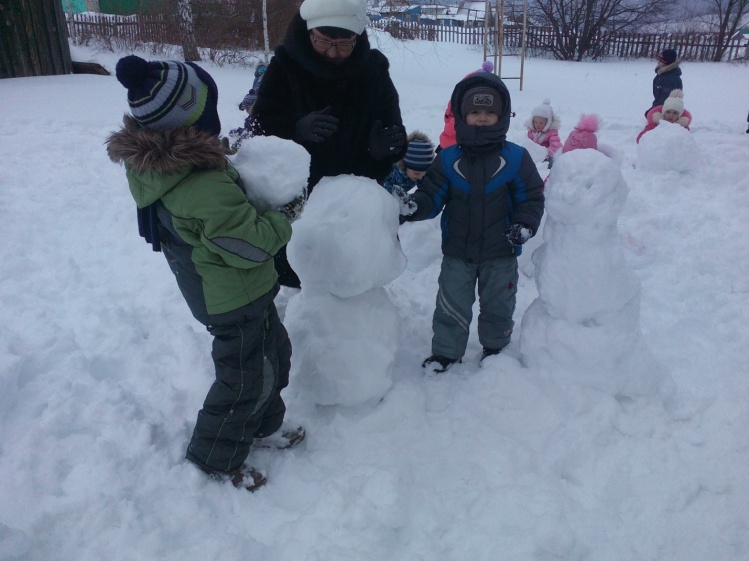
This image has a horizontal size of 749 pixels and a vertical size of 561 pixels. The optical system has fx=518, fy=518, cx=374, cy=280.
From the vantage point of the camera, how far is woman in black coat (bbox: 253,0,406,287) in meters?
2.32

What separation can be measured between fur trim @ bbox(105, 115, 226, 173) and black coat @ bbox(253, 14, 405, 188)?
0.83 m

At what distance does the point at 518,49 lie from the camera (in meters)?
22.9

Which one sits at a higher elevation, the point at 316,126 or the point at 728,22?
the point at 728,22

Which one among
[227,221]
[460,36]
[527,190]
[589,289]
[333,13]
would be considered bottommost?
[589,289]

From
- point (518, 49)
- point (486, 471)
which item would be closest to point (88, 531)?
point (486, 471)

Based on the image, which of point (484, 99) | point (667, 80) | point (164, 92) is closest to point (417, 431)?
point (484, 99)

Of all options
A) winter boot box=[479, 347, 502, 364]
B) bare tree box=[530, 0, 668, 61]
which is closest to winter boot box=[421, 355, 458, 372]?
winter boot box=[479, 347, 502, 364]

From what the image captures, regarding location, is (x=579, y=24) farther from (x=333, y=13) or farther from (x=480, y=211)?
(x=333, y=13)

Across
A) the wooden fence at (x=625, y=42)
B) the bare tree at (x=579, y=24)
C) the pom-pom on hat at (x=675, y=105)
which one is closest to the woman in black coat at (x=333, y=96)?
the pom-pom on hat at (x=675, y=105)

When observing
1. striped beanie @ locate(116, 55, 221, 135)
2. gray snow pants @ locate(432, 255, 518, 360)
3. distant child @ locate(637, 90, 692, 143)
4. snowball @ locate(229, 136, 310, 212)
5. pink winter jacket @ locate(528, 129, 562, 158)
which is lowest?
gray snow pants @ locate(432, 255, 518, 360)

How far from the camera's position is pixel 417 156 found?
3.56 metres

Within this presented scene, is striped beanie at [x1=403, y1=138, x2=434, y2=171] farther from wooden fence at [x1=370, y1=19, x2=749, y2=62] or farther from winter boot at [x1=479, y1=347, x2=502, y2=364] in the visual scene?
wooden fence at [x1=370, y1=19, x2=749, y2=62]

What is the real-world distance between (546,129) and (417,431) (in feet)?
14.6

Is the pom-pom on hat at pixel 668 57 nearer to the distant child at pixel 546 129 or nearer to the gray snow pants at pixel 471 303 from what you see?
the distant child at pixel 546 129
